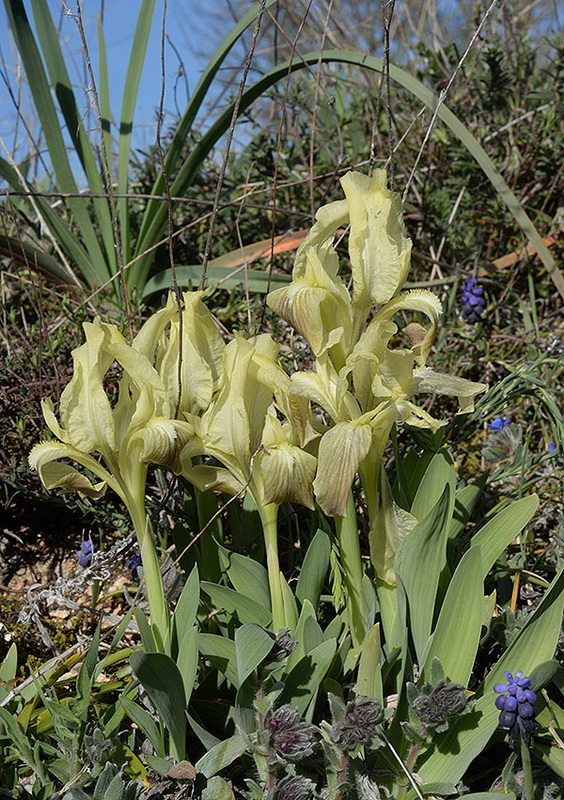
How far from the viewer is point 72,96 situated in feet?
8.27

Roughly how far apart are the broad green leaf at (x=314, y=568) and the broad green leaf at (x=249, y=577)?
61 mm

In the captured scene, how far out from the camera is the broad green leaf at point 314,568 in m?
1.21

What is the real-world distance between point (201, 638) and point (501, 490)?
1.09 metres

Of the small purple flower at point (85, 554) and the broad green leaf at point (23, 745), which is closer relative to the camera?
the broad green leaf at point (23, 745)

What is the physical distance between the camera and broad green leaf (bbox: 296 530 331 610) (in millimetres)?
1209

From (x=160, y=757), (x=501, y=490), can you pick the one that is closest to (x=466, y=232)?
(x=501, y=490)

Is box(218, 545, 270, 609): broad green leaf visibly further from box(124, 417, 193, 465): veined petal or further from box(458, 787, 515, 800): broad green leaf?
box(458, 787, 515, 800): broad green leaf

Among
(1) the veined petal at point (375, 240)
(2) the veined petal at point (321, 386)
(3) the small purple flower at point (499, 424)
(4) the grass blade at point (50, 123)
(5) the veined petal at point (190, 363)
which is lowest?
(3) the small purple flower at point (499, 424)

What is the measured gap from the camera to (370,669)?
1078mm

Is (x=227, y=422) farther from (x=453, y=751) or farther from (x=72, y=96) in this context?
(x=72, y=96)

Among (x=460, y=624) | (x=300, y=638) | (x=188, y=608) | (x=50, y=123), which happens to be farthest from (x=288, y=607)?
(x=50, y=123)

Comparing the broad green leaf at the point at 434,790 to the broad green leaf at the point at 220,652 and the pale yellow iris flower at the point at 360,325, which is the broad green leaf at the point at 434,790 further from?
the pale yellow iris flower at the point at 360,325

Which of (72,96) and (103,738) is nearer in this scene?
(103,738)

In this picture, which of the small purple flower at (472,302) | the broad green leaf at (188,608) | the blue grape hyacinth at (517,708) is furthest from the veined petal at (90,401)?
the small purple flower at (472,302)
